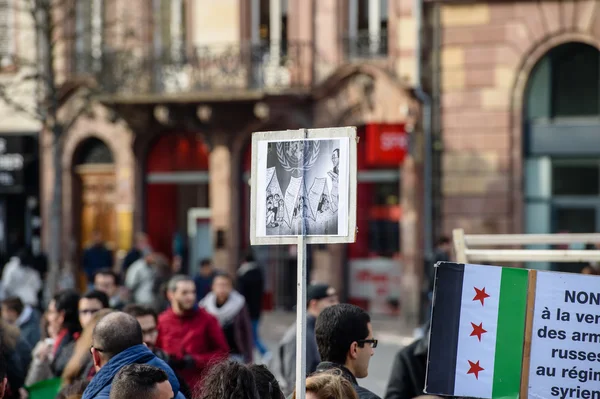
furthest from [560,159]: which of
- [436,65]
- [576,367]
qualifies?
[576,367]

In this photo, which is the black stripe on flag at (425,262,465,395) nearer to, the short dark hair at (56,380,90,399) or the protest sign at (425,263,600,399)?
the protest sign at (425,263,600,399)

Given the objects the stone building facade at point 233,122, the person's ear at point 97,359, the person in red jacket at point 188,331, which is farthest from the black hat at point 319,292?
the stone building facade at point 233,122

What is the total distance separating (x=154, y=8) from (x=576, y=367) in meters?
19.6

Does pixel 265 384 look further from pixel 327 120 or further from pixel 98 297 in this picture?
pixel 327 120

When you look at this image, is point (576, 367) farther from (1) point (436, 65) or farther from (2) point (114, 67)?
(2) point (114, 67)

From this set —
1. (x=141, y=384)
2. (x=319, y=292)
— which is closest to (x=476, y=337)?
(x=319, y=292)

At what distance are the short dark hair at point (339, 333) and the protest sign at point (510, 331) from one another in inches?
21.3

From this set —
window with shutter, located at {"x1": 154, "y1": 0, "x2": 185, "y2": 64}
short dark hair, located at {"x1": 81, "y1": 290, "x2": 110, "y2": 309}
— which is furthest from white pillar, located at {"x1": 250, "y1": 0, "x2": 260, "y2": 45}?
short dark hair, located at {"x1": 81, "y1": 290, "x2": 110, "y2": 309}

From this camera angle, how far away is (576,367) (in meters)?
6.36

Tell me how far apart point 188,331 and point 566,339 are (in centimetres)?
395

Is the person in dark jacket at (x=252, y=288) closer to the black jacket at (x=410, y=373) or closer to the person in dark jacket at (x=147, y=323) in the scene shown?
the person in dark jacket at (x=147, y=323)

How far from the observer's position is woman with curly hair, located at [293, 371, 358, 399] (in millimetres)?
5180

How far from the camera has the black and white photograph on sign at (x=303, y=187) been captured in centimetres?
565

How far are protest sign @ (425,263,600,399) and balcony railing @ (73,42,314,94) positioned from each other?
16.5 meters
